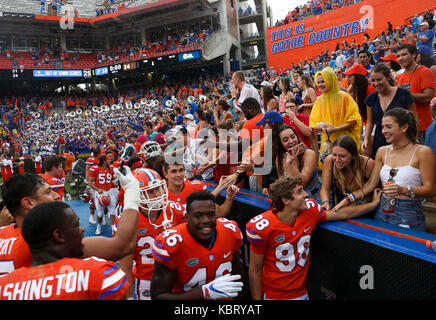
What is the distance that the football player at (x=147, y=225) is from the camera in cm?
280

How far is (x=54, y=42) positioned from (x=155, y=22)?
12.7 metres

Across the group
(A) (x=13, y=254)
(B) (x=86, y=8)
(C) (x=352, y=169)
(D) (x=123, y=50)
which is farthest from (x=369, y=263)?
(B) (x=86, y=8)

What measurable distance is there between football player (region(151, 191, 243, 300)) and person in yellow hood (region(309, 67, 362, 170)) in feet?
6.51

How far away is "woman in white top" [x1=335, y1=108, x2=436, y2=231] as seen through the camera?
2.39 meters

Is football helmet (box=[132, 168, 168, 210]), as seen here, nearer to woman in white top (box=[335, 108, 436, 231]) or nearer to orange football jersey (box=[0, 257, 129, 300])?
orange football jersey (box=[0, 257, 129, 300])

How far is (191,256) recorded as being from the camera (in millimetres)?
2217

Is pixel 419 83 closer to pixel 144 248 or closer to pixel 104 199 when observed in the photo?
pixel 144 248

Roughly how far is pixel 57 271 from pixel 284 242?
160 cm

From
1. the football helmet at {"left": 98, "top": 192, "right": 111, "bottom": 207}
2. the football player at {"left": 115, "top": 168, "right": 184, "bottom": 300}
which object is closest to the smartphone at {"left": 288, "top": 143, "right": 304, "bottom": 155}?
the football player at {"left": 115, "top": 168, "right": 184, "bottom": 300}

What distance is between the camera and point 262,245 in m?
2.42

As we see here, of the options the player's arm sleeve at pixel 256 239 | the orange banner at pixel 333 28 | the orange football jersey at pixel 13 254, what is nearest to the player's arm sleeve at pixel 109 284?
the orange football jersey at pixel 13 254

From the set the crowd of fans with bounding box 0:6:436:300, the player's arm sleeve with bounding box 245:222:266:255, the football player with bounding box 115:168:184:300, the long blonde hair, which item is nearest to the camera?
the crowd of fans with bounding box 0:6:436:300

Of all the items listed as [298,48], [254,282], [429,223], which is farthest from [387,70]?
[298,48]

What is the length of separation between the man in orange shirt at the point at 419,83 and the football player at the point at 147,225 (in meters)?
3.31
